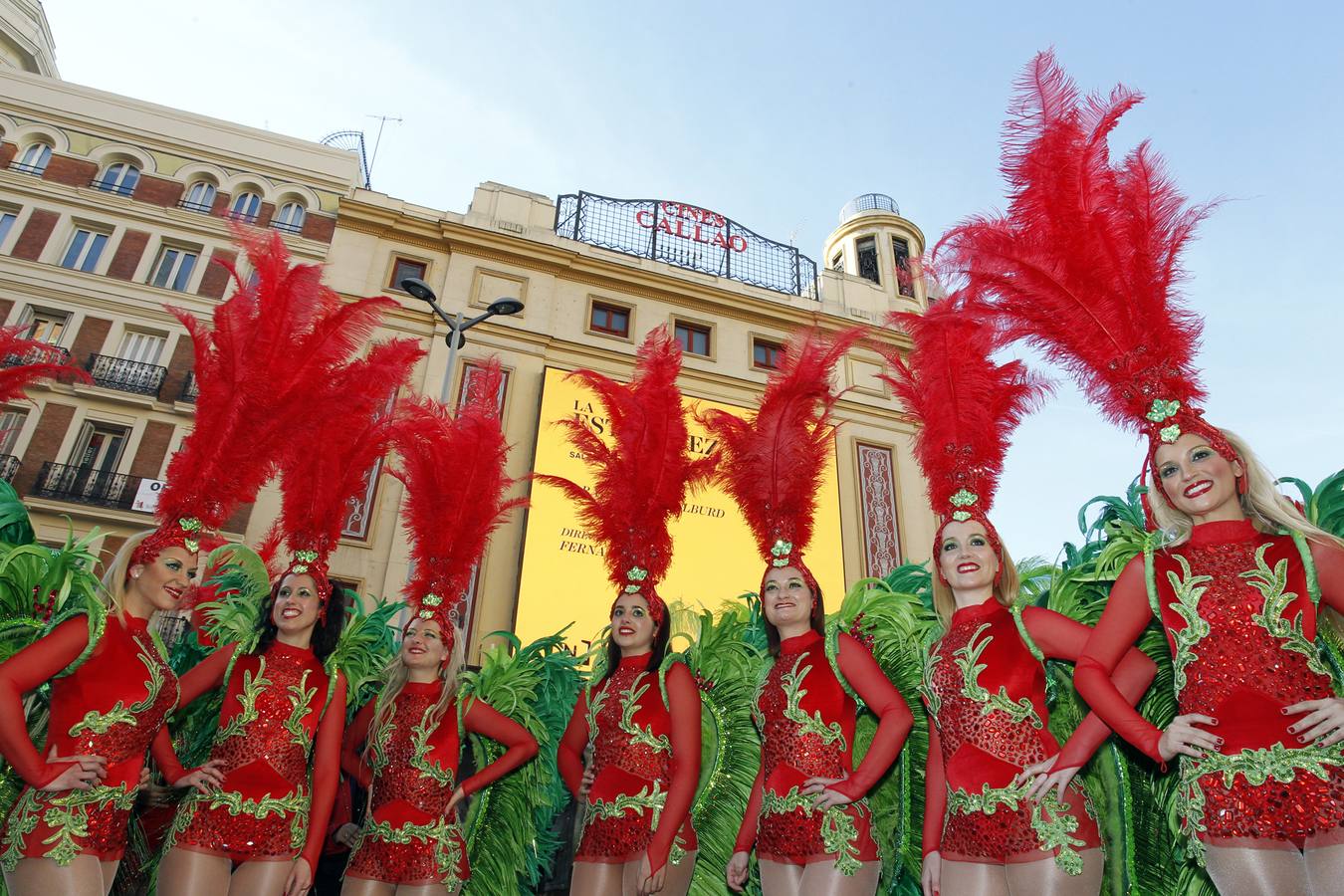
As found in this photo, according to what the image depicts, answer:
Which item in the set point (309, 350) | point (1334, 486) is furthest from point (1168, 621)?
point (309, 350)

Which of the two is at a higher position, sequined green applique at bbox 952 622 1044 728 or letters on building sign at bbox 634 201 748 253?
letters on building sign at bbox 634 201 748 253

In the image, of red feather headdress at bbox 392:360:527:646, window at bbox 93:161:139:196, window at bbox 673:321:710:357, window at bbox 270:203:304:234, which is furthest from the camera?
window at bbox 673:321:710:357

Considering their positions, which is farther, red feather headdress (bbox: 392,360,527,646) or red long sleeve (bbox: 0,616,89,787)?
red feather headdress (bbox: 392,360,527,646)

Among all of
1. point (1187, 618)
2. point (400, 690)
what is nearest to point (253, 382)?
point (400, 690)

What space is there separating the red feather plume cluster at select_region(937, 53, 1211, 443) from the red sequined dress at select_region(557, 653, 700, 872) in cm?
219

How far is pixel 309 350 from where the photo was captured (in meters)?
3.86

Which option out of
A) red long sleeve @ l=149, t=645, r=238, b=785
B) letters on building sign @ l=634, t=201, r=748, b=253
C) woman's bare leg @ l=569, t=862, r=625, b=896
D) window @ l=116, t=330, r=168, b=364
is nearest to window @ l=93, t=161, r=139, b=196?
window @ l=116, t=330, r=168, b=364

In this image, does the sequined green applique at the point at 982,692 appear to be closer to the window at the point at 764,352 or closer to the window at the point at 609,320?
the window at the point at 609,320

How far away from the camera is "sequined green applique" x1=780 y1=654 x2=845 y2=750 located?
3176 millimetres

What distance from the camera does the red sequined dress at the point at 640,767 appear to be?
3.34 meters

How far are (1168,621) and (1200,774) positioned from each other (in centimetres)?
48

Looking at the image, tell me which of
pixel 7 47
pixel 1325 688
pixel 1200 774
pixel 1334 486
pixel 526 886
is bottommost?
pixel 526 886

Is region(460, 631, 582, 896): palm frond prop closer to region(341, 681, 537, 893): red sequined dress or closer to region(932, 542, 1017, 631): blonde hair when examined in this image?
region(341, 681, 537, 893): red sequined dress

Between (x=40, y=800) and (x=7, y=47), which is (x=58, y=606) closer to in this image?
(x=40, y=800)
